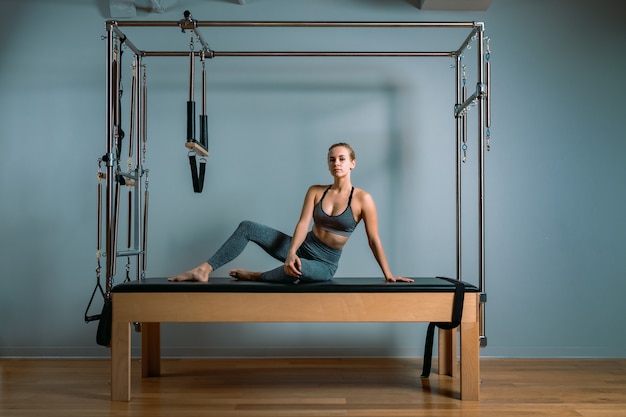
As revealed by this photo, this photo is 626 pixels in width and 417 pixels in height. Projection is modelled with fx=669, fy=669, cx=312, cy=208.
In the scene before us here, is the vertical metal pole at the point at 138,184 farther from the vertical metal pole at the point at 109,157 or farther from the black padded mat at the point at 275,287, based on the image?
the black padded mat at the point at 275,287

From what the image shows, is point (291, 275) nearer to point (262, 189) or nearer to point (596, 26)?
point (262, 189)

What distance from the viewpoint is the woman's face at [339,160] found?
3613mm

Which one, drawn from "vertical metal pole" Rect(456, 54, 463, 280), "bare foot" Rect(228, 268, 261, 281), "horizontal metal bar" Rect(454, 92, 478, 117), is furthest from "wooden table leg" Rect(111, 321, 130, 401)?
"horizontal metal bar" Rect(454, 92, 478, 117)

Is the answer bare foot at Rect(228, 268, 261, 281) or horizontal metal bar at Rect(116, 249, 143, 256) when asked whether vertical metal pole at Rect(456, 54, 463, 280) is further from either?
horizontal metal bar at Rect(116, 249, 143, 256)

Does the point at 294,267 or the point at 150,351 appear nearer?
the point at 294,267

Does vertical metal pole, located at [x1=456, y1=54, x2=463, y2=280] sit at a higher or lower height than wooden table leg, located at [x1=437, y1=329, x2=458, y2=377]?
higher

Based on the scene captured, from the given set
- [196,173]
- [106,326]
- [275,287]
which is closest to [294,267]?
[275,287]

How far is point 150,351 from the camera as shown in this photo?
12.2 feet

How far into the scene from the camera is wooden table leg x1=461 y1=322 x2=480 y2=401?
10.5ft

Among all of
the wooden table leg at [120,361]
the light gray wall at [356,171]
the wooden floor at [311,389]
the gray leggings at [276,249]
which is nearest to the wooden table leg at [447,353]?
the wooden floor at [311,389]

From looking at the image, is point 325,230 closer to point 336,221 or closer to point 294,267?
point 336,221

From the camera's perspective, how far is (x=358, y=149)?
4.43 meters

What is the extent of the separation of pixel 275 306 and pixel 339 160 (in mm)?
904

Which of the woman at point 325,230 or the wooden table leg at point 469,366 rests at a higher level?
the woman at point 325,230
